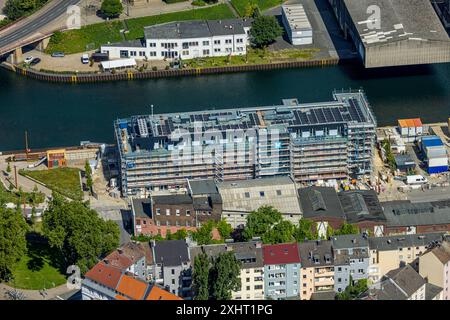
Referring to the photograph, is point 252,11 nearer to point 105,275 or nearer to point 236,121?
point 236,121

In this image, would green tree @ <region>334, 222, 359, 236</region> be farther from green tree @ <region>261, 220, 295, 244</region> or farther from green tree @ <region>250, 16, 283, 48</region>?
green tree @ <region>250, 16, 283, 48</region>

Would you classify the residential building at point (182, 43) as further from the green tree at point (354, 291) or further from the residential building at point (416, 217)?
the green tree at point (354, 291)

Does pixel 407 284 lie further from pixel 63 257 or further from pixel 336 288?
pixel 63 257

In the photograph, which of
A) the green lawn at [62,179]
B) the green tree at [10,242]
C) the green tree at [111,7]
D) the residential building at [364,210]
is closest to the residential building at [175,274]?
the green tree at [10,242]

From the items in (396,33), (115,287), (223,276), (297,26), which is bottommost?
(115,287)

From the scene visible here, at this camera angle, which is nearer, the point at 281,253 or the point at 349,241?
the point at 281,253

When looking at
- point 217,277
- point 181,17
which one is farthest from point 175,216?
point 181,17

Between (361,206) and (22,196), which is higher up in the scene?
(22,196)

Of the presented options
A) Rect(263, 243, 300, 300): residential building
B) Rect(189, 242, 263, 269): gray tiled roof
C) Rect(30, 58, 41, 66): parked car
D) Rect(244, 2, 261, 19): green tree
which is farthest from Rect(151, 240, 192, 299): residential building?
Rect(244, 2, 261, 19): green tree
